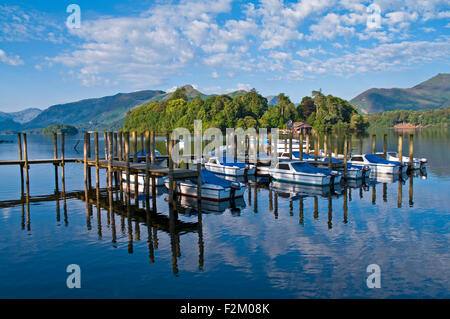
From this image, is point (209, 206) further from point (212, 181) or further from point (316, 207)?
point (316, 207)

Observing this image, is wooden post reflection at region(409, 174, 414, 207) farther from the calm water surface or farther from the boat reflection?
the boat reflection

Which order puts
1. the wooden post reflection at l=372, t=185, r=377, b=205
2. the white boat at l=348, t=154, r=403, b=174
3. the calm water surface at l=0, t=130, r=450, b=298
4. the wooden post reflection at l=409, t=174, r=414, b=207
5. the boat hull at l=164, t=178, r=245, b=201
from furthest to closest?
the white boat at l=348, t=154, r=403, b=174 < the wooden post reflection at l=372, t=185, r=377, b=205 < the boat hull at l=164, t=178, r=245, b=201 < the wooden post reflection at l=409, t=174, r=414, b=207 < the calm water surface at l=0, t=130, r=450, b=298

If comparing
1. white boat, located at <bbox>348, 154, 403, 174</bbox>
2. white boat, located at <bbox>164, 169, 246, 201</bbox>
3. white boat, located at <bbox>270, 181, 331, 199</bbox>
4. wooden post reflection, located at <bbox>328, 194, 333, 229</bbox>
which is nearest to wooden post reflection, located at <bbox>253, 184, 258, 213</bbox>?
white boat, located at <bbox>164, 169, 246, 201</bbox>

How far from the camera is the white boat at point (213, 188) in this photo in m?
26.6

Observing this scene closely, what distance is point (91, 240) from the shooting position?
61.3ft

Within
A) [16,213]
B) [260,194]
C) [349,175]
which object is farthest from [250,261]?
[349,175]

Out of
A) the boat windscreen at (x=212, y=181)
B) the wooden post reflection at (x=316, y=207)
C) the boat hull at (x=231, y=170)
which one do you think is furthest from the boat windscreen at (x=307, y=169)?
the boat windscreen at (x=212, y=181)

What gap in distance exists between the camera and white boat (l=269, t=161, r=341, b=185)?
32.8 meters

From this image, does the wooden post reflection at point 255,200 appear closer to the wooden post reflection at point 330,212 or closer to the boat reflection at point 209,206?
the boat reflection at point 209,206

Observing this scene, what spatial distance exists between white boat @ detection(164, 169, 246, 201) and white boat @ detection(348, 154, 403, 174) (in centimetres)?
1905

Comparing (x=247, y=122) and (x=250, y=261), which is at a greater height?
(x=247, y=122)

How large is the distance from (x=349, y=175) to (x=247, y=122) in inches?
3912

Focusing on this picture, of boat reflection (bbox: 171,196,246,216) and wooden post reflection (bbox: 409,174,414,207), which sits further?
wooden post reflection (bbox: 409,174,414,207)
